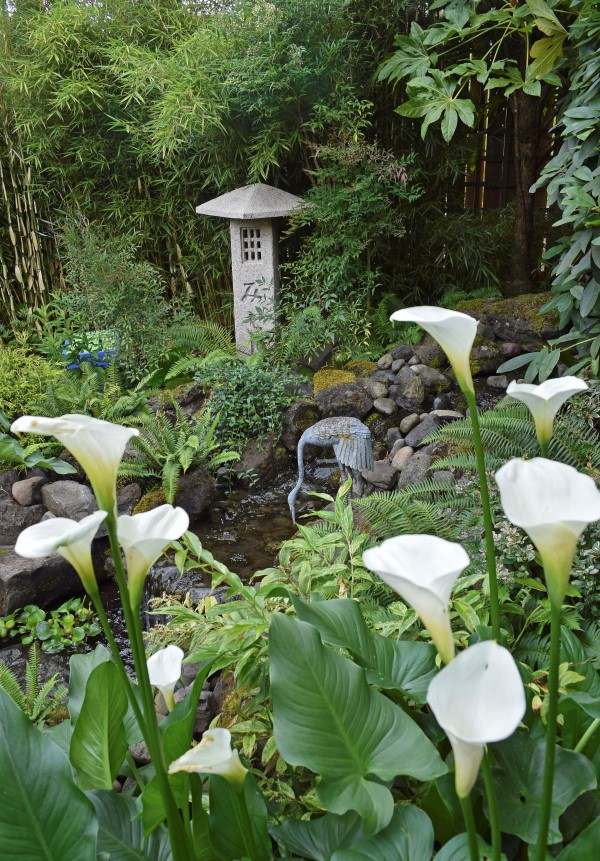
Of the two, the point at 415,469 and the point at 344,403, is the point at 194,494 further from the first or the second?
the point at 415,469

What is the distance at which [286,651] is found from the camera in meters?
0.88

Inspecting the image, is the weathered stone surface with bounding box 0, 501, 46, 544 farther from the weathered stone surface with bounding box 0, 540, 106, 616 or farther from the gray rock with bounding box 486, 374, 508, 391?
the gray rock with bounding box 486, 374, 508, 391

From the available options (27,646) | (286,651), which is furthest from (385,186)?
(286,651)

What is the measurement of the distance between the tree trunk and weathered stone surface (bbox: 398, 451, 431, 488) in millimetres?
1981

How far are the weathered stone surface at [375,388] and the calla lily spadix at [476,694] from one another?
11.7ft

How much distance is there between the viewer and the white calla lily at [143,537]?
2.26 ft

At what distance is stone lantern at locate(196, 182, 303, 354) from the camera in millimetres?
4410

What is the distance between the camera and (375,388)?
13.4 feet

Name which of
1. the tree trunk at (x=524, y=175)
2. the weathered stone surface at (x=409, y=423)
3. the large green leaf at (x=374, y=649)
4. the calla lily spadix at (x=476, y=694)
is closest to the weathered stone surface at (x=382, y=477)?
the weathered stone surface at (x=409, y=423)

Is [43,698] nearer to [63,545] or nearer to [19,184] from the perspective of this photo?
[63,545]

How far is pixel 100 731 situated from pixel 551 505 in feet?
2.19

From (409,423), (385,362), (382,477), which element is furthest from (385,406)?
(382,477)

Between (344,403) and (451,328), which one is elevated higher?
(451,328)

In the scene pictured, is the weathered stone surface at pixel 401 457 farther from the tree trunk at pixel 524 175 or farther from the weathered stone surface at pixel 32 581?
the tree trunk at pixel 524 175
